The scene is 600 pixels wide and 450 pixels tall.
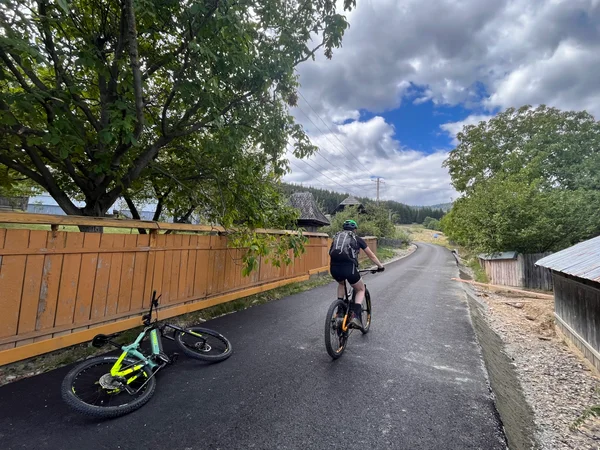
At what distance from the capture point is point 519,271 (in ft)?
47.2

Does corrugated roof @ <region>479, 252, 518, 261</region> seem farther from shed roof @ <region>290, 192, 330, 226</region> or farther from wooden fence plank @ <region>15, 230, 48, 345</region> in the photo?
wooden fence plank @ <region>15, 230, 48, 345</region>

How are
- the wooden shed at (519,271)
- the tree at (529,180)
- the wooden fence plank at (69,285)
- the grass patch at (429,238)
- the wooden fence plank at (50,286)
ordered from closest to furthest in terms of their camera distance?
the wooden fence plank at (50,286) → the wooden fence plank at (69,285) → the wooden shed at (519,271) → the tree at (529,180) → the grass patch at (429,238)

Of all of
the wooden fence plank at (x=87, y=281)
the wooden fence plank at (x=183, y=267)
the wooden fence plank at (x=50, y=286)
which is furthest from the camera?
the wooden fence plank at (x=183, y=267)

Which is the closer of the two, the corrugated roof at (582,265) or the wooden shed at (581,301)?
the corrugated roof at (582,265)

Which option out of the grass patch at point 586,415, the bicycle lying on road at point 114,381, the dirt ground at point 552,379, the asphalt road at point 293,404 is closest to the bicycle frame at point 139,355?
the bicycle lying on road at point 114,381

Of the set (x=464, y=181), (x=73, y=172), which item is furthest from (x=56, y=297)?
(x=464, y=181)

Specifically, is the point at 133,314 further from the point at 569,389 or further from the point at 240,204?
the point at 569,389

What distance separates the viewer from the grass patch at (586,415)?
9.73 feet

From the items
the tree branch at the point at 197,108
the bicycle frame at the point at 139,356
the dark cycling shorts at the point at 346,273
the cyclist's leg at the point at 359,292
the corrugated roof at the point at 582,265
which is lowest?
the bicycle frame at the point at 139,356

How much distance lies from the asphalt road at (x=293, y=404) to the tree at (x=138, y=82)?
271 cm

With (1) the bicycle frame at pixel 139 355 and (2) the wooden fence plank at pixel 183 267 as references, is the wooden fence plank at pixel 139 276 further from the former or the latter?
(1) the bicycle frame at pixel 139 355

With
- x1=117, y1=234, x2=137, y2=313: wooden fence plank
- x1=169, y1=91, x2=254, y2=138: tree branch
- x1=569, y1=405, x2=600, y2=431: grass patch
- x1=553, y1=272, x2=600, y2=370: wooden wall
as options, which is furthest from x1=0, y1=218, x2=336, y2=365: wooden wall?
x1=553, y1=272, x2=600, y2=370: wooden wall

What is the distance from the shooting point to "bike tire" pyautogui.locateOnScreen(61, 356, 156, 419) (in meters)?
2.33

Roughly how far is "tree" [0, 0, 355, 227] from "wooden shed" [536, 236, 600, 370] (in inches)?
212
